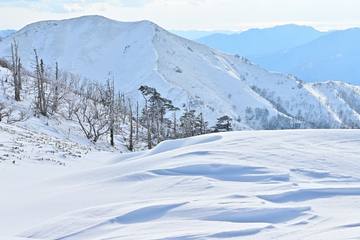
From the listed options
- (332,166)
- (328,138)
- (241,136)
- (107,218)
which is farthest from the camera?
(241,136)

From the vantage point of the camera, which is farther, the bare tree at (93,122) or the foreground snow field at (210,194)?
the bare tree at (93,122)

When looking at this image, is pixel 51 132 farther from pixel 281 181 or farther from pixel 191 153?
pixel 281 181

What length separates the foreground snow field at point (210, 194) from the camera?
7.21 meters

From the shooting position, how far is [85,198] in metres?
9.91

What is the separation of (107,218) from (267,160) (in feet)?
15.4

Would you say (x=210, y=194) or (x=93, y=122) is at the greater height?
(x=93, y=122)

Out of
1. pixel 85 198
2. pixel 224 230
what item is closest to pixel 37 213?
pixel 85 198

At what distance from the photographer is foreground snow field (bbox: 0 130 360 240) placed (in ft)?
23.7

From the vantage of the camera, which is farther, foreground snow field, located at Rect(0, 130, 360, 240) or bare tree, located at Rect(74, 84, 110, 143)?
bare tree, located at Rect(74, 84, 110, 143)

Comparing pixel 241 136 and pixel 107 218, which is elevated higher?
pixel 241 136

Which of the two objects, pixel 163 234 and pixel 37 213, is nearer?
pixel 163 234

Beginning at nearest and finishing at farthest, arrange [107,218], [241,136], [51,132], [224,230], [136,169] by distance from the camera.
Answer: [224,230] < [107,218] < [136,169] < [241,136] < [51,132]

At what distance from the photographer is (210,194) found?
9195 millimetres

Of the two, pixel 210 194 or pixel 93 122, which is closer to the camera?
pixel 210 194
